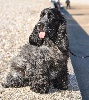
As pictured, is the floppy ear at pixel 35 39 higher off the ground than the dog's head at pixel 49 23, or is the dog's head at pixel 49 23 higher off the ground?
the dog's head at pixel 49 23

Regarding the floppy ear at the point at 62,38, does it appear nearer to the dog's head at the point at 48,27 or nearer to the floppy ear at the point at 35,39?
the dog's head at the point at 48,27

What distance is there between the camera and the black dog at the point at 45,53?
5.84 meters

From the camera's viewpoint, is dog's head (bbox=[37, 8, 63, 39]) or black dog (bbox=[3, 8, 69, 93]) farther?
black dog (bbox=[3, 8, 69, 93])

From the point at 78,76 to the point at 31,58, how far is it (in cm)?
288

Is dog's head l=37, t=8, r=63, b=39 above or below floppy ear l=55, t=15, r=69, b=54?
above

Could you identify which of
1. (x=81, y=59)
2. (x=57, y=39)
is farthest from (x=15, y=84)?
(x=81, y=59)

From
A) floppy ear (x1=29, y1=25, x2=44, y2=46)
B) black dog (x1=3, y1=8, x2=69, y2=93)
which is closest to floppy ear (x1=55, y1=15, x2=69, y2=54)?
black dog (x1=3, y1=8, x2=69, y2=93)

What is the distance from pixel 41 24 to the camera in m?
5.73

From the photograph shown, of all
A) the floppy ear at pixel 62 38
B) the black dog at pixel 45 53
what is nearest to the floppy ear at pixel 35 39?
the black dog at pixel 45 53

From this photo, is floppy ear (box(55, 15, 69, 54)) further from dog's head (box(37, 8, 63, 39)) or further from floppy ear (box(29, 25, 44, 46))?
floppy ear (box(29, 25, 44, 46))

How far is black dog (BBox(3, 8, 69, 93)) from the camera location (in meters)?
5.84

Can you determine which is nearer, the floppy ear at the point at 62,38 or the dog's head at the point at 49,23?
the dog's head at the point at 49,23

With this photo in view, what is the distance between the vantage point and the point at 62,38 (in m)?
5.95

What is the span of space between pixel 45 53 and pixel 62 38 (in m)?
0.36
